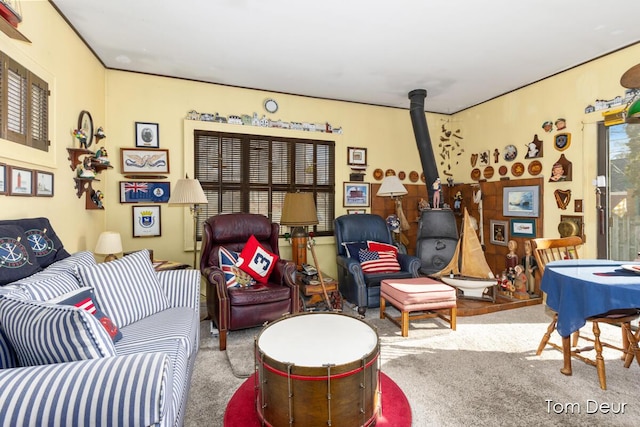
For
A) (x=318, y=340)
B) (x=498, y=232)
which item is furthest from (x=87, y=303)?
(x=498, y=232)

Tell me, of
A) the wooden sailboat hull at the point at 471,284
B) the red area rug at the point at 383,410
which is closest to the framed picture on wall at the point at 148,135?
the red area rug at the point at 383,410

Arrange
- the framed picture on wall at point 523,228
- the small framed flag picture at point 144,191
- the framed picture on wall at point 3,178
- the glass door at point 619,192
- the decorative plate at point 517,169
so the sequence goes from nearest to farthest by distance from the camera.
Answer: the framed picture on wall at point 3,178 < the glass door at point 619,192 < the small framed flag picture at point 144,191 < the framed picture on wall at point 523,228 < the decorative plate at point 517,169

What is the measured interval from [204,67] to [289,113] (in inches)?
48.3

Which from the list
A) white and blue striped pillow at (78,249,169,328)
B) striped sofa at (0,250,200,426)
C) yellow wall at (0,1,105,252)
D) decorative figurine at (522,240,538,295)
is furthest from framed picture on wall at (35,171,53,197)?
decorative figurine at (522,240,538,295)

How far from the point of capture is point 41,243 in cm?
197

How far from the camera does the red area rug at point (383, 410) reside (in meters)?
1.45

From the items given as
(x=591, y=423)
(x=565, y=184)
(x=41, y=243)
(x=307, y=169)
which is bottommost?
(x=591, y=423)

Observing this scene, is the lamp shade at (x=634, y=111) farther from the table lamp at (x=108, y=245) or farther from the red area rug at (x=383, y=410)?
the table lamp at (x=108, y=245)

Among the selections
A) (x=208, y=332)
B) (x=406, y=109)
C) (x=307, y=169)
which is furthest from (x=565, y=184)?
(x=208, y=332)

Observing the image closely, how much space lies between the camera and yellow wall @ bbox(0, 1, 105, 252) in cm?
209

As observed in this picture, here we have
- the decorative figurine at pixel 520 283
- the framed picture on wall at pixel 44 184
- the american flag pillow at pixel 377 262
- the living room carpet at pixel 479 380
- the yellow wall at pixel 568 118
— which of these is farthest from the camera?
the decorative figurine at pixel 520 283

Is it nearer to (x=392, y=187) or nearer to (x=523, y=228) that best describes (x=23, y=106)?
(x=392, y=187)

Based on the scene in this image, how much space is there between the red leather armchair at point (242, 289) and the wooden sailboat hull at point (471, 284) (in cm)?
199

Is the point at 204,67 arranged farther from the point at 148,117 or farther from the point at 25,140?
the point at 25,140
